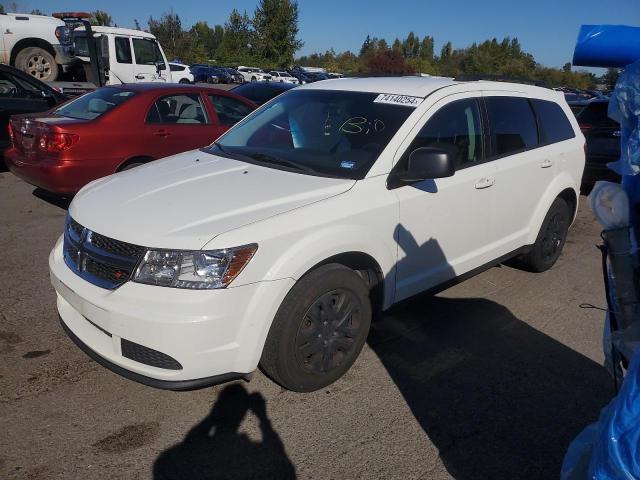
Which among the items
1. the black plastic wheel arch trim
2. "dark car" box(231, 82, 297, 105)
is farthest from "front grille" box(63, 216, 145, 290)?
"dark car" box(231, 82, 297, 105)

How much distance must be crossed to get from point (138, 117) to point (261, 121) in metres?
2.65

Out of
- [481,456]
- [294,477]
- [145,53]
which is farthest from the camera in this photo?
[145,53]

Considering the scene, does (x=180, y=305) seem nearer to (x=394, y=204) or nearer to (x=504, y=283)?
(x=394, y=204)

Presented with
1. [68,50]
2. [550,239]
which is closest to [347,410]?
[550,239]

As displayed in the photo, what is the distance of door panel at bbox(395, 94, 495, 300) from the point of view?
11.6ft

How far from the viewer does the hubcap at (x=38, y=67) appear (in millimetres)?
12878

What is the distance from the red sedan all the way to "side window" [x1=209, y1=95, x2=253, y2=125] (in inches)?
0.9

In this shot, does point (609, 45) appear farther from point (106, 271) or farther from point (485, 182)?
point (106, 271)

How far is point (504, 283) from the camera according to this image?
5.07 m

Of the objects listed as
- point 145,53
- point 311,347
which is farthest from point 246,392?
point 145,53

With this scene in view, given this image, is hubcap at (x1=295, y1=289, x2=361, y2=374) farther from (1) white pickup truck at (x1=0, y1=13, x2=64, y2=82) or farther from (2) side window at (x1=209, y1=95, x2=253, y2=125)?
(1) white pickup truck at (x1=0, y1=13, x2=64, y2=82)

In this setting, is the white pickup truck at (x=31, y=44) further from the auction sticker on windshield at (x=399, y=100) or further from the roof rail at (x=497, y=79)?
the auction sticker on windshield at (x=399, y=100)

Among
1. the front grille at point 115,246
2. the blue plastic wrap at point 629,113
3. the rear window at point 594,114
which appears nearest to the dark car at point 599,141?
the rear window at point 594,114

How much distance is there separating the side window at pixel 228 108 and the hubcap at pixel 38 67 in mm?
7868
